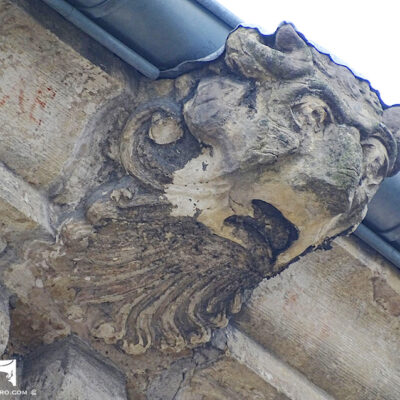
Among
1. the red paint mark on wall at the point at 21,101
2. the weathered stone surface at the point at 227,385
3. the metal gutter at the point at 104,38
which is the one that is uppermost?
the metal gutter at the point at 104,38

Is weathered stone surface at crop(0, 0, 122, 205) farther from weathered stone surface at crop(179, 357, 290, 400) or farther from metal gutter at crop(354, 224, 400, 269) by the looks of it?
metal gutter at crop(354, 224, 400, 269)

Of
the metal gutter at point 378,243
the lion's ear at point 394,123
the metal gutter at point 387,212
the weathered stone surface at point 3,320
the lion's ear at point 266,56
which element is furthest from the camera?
the metal gutter at point 378,243

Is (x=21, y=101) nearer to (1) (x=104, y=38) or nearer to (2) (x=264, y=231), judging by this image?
(1) (x=104, y=38)

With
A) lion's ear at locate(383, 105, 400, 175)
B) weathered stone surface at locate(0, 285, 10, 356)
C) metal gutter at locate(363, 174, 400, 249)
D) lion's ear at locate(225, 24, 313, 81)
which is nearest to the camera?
weathered stone surface at locate(0, 285, 10, 356)

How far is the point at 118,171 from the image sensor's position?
3.07m

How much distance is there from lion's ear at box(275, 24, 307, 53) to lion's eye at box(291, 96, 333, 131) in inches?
6.2

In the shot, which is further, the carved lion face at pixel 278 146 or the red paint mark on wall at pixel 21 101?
the red paint mark on wall at pixel 21 101

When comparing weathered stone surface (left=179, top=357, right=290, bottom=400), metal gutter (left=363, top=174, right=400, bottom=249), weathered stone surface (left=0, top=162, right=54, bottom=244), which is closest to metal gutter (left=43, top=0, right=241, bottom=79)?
weathered stone surface (left=0, top=162, right=54, bottom=244)

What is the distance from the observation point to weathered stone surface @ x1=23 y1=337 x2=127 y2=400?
2.95 metres

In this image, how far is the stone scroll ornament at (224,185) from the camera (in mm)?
2902

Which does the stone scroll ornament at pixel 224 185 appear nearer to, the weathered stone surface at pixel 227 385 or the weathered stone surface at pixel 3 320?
the weathered stone surface at pixel 3 320

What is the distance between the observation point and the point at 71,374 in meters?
2.99

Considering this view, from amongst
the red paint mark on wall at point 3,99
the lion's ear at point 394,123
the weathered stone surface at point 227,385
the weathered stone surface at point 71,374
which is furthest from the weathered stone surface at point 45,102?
the lion's ear at point 394,123

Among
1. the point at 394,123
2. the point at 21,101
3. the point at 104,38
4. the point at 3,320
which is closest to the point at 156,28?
the point at 104,38
